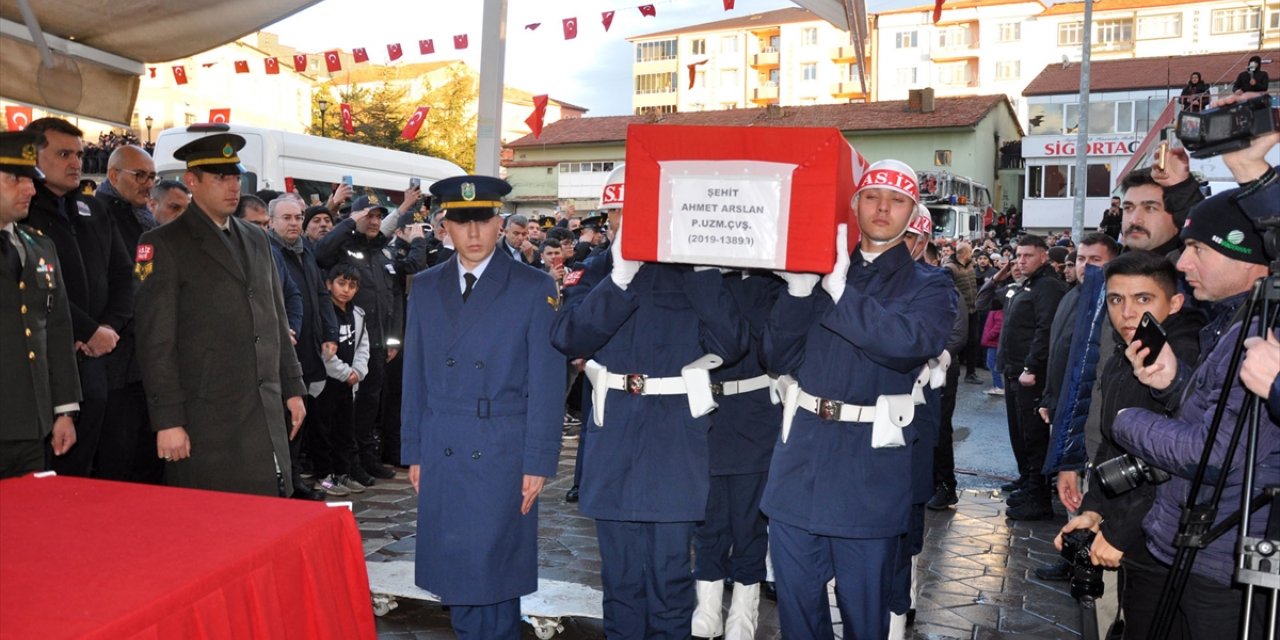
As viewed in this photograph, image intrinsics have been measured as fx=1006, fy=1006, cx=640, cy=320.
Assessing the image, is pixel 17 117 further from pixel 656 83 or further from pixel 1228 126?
pixel 656 83

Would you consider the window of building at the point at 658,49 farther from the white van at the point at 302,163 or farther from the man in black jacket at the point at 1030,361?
the man in black jacket at the point at 1030,361

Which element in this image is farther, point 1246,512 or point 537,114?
point 537,114

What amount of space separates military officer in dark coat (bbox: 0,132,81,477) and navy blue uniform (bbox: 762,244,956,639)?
2.91m

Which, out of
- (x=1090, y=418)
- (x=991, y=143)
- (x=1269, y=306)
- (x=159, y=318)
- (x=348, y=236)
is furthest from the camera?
(x=991, y=143)

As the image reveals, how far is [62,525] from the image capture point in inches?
111

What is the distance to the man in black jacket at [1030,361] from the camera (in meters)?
7.86

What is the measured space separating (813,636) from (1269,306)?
6.77 ft

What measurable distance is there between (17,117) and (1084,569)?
471 cm

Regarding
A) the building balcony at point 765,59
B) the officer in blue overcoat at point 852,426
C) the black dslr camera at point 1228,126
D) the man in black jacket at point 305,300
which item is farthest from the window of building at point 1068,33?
the black dslr camera at point 1228,126

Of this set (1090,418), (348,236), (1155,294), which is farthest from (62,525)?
(348,236)

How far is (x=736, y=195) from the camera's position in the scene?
354 cm

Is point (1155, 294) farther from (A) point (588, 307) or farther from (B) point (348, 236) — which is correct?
(B) point (348, 236)

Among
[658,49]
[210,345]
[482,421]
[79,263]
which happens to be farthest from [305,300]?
[658,49]

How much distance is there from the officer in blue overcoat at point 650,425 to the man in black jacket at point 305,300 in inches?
140
